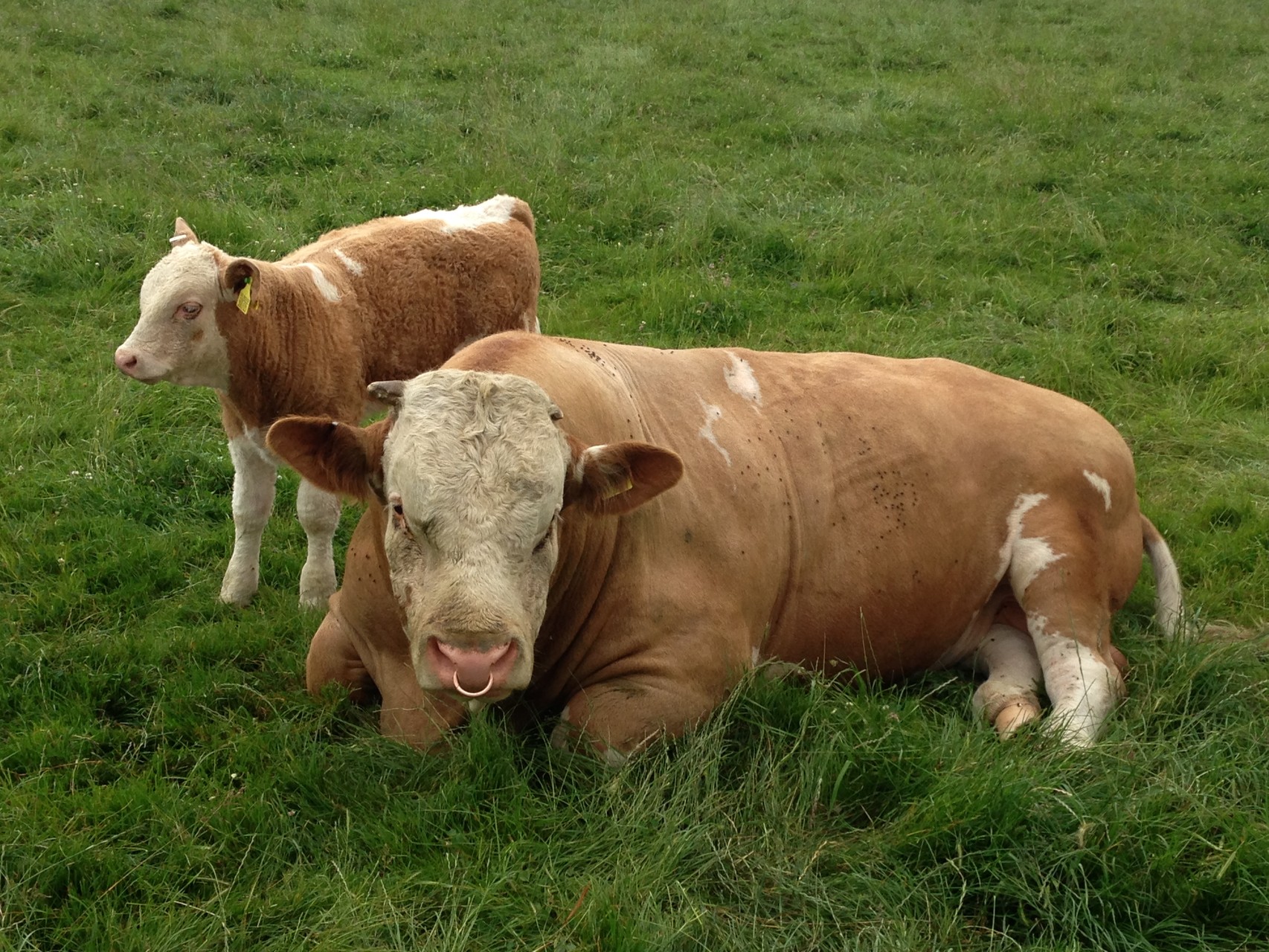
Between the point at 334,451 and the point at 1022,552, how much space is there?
10.2 ft

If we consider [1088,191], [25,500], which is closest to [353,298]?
[25,500]

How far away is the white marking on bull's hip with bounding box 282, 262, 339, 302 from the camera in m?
6.02

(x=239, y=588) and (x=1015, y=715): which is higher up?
(x=1015, y=715)

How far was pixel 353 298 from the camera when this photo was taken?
20.3ft

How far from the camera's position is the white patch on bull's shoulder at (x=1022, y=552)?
16.2ft

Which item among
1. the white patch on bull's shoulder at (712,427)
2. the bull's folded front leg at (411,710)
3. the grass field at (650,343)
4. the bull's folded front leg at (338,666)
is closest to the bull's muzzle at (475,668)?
the grass field at (650,343)

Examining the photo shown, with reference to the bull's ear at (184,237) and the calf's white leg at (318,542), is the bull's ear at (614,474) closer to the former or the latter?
the calf's white leg at (318,542)

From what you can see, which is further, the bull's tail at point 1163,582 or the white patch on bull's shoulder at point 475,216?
the white patch on bull's shoulder at point 475,216

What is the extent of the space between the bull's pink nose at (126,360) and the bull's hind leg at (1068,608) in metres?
4.19

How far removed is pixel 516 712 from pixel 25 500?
3.24m

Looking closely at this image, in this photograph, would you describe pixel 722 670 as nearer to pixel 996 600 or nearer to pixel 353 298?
pixel 996 600

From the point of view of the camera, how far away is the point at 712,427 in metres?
4.83

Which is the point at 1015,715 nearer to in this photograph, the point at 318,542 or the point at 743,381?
the point at 743,381

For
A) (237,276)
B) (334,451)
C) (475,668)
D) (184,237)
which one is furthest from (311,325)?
(475,668)
